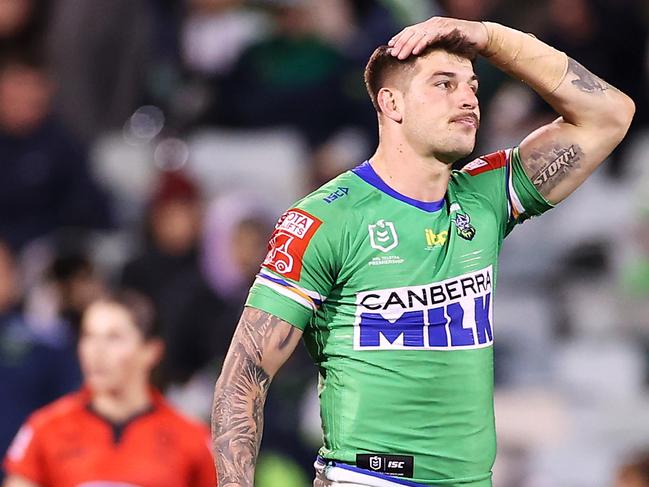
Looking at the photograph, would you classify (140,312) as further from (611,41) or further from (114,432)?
(611,41)

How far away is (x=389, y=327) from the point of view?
414 centimetres

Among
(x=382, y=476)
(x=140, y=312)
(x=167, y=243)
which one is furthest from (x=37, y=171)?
(x=382, y=476)

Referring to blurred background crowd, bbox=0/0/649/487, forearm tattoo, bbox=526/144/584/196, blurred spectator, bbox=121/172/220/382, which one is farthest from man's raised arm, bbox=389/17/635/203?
blurred spectator, bbox=121/172/220/382

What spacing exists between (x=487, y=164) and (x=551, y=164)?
0.19 m

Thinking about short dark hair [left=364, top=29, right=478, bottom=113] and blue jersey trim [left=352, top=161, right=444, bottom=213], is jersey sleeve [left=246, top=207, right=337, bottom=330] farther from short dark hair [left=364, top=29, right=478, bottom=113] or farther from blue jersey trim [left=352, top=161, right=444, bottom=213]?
short dark hair [left=364, top=29, right=478, bottom=113]

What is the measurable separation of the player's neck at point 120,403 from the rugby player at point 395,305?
214cm

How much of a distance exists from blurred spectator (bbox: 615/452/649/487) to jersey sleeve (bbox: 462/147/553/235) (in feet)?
8.73

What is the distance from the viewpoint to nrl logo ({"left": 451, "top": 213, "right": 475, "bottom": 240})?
427cm

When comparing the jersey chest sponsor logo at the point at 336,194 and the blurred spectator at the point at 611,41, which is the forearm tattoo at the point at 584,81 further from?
the blurred spectator at the point at 611,41

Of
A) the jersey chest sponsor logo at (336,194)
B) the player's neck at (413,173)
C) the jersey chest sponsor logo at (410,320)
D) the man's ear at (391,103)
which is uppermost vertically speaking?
the man's ear at (391,103)

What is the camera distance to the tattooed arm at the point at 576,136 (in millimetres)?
4477

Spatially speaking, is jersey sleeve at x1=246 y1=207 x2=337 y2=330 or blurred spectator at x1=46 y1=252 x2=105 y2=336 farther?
blurred spectator at x1=46 y1=252 x2=105 y2=336

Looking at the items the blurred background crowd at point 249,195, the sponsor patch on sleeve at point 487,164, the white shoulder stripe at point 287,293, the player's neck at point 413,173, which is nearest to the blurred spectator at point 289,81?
the blurred background crowd at point 249,195

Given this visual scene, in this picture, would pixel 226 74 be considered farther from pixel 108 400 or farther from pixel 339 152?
pixel 108 400
